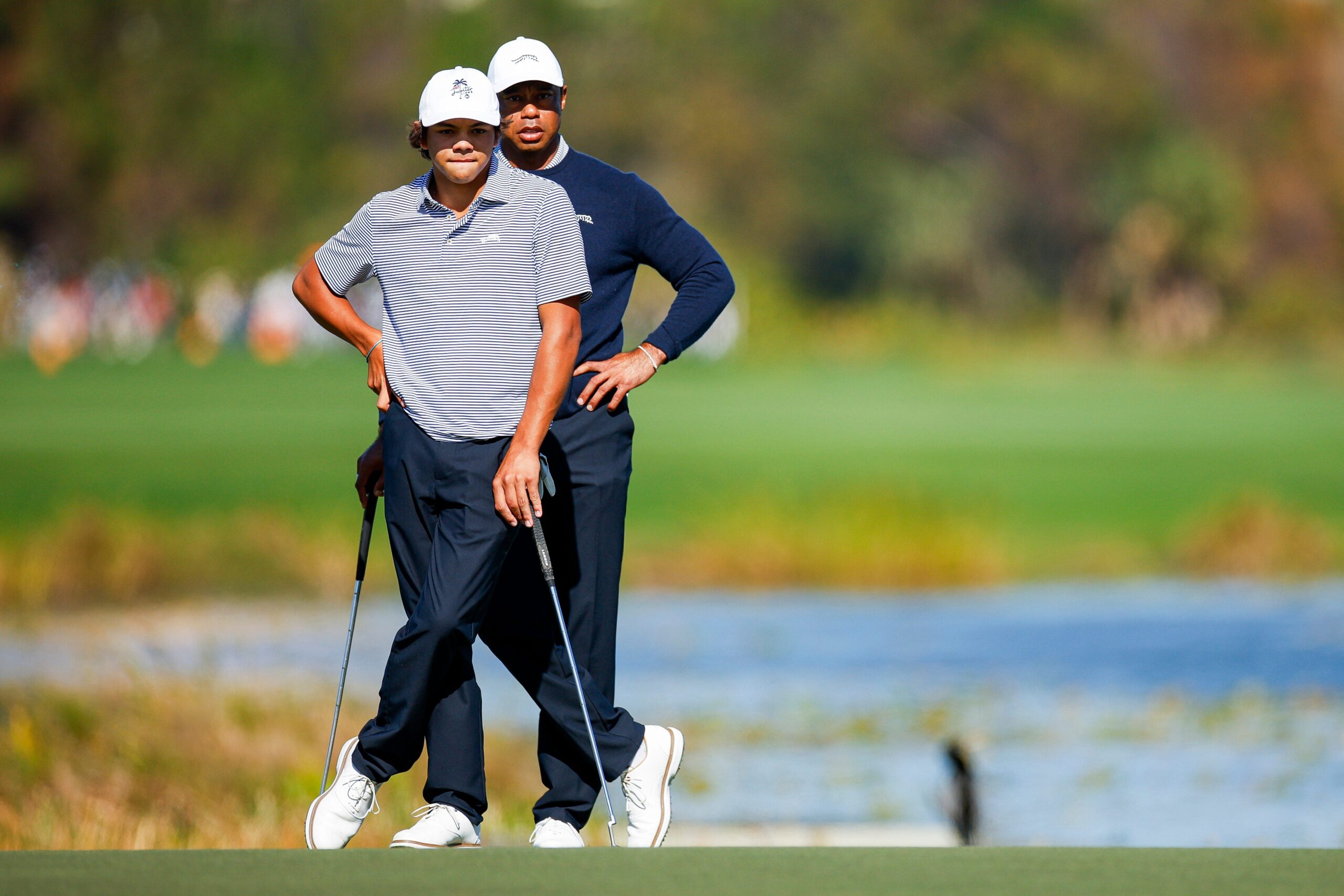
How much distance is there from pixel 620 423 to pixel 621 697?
9.33 m

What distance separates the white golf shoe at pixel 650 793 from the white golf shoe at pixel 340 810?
52 centimetres

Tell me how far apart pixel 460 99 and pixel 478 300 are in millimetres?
375

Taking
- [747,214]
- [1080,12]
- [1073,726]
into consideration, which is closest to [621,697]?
[1073,726]

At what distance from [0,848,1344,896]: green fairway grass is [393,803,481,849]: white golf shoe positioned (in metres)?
0.22

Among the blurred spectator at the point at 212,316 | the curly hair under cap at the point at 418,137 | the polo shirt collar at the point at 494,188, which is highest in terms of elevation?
the blurred spectator at the point at 212,316

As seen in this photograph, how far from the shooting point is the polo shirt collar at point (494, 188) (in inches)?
163

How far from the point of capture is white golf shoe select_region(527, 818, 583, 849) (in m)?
4.38

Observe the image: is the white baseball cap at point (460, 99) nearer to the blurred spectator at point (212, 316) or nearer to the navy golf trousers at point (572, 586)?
the navy golf trousers at point (572, 586)

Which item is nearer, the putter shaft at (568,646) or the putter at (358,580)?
the putter shaft at (568,646)

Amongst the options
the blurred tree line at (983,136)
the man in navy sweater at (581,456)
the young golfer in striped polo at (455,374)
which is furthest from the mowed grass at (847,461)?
the young golfer in striped polo at (455,374)

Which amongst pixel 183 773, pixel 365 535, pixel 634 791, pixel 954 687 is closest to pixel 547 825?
pixel 634 791

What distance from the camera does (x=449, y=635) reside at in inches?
162

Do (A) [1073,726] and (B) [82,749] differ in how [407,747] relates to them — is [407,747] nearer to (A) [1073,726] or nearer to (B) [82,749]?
(B) [82,749]

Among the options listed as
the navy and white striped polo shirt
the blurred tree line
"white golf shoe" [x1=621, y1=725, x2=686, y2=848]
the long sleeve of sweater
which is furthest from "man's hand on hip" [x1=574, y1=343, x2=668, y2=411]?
the blurred tree line
